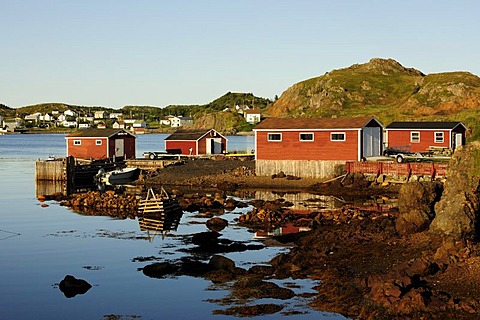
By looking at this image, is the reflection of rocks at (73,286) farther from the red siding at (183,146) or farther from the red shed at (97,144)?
the red siding at (183,146)

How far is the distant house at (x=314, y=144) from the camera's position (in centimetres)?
5578

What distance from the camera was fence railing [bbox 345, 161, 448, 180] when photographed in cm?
4959

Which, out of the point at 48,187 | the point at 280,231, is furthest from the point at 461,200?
the point at 48,187

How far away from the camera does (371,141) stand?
57.7 meters

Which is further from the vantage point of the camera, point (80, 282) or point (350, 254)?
point (350, 254)

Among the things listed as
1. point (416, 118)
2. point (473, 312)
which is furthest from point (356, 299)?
point (416, 118)

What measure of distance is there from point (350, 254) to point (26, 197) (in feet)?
118

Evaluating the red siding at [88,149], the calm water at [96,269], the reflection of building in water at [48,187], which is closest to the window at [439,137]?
the calm water at [96,269]

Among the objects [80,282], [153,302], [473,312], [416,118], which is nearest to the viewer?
[473,312]

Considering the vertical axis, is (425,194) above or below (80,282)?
above

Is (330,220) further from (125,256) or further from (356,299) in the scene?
(356,299)

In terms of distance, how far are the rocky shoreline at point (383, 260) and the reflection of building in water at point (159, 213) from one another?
3871 millimetres

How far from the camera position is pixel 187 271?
25.6 metres

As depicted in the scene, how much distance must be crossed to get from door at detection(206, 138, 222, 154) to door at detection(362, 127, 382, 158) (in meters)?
23.2
